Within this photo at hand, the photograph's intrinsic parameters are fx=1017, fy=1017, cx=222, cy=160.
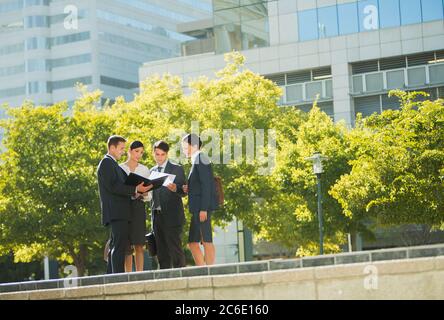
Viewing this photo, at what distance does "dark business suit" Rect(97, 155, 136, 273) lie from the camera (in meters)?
12.5

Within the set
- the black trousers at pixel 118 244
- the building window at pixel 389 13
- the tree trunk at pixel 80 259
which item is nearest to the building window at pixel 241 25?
the building window at pixel 389 13

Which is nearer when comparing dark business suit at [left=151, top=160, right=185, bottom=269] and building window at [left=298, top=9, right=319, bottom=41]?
dark business suit at [left=151, top=160, right=185, bottom=269]

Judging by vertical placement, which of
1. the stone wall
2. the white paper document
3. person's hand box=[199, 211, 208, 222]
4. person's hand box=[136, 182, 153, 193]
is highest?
the white paper document

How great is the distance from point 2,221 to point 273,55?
2152 cm

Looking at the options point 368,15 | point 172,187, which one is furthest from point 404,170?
point 368,15

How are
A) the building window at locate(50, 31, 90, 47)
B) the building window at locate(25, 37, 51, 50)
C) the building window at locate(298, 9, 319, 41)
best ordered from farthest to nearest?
the building window at locate(25, 37, 51, 50) → the building window at locate(50, 31, 90, 47) → the building window at locate(298, 9, 319, 41)

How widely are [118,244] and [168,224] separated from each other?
0.94 m

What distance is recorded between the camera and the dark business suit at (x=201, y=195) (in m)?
13.3

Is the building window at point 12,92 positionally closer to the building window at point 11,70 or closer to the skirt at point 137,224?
the building window at point 11,70

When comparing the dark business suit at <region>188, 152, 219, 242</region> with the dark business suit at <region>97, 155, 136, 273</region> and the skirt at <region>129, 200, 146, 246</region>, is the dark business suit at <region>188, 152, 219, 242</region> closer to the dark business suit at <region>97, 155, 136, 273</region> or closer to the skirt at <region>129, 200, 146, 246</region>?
the skirt at <region>129, 200, 146, 246</region>

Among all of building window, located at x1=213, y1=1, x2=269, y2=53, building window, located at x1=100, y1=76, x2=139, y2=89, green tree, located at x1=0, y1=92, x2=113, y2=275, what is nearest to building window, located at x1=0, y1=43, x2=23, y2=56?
building window, located at x1=100, y1=76, x2=139, y2=89

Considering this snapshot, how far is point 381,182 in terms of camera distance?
33.1m
